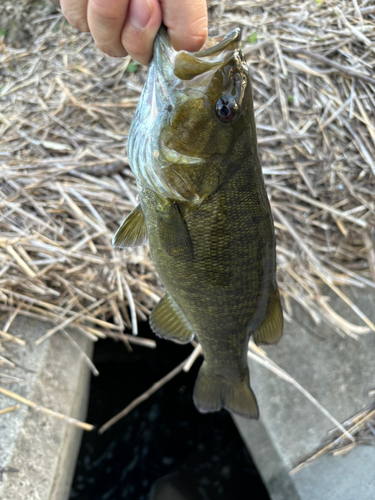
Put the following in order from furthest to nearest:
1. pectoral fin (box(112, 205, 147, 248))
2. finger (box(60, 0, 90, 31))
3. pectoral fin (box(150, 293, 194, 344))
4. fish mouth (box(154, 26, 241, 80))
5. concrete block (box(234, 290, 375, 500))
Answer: concrete block (box(234, 290, 375, 500))
pectoral fin (box(150, 293, 194, 344))
pectoral fin (box(112, 205, 147, 248))
finger (box(60, 0, 90, 31))
fish mouth (box(154, 26, 241, 80))

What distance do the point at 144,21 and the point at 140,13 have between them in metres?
0.02

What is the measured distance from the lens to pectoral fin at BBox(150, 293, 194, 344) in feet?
5.13

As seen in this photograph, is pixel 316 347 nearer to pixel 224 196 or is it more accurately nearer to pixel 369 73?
pixel 224 196

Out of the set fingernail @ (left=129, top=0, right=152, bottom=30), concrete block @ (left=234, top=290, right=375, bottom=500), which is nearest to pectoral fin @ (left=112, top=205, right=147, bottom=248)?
fingernail @ (left=129, top=0, right=152, bottom=30)

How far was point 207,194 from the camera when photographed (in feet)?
3.78

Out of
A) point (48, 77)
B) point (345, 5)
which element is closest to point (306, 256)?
point (345, 5)

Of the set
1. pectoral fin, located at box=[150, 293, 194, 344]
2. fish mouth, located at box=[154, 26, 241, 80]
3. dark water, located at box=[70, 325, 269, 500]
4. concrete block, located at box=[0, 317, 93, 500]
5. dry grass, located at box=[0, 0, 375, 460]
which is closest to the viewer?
fish mouth, located at box=[154, 26, 241, 80]

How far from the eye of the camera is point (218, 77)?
1014 mm

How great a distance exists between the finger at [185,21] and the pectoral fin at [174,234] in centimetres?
46

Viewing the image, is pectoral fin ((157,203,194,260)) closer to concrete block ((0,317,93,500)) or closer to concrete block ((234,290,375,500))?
concrete block ((0,317,93,500))

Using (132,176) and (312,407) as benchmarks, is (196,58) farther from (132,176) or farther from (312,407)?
(312,407)

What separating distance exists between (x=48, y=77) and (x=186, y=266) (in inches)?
96.0

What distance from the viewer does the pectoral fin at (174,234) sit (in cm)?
119

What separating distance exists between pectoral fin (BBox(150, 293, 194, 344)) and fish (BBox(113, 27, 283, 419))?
8 centimetres
